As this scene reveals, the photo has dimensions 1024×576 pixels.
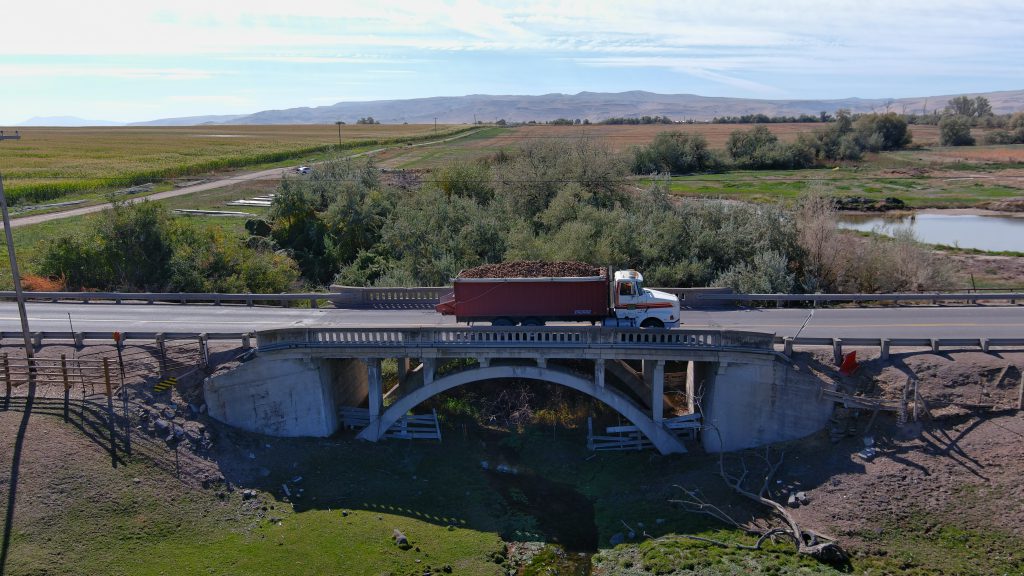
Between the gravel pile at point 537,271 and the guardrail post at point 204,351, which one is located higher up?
the gravel pile at point 537,271

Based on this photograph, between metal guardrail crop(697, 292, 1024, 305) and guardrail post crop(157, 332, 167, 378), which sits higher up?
metal guardrail crop(697, 292, 1024, 305)

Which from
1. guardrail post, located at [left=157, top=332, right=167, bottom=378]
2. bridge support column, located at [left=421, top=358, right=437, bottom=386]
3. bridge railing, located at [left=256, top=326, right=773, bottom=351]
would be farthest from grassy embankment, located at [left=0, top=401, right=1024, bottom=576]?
bridge railing, located at [left=256, top=326, right=773, bottom=351]

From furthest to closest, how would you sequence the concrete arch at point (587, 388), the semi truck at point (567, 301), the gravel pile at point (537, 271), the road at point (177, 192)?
1. the road at point (177, 192)
2. the gravel pile at point (537, 271)
3. the concrete arch at point (587, 388)
4. the semi truck at point (567, 301)

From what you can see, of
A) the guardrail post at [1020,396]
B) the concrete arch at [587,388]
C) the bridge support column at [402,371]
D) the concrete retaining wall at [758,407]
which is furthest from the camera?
the bridge support column at [402,371]

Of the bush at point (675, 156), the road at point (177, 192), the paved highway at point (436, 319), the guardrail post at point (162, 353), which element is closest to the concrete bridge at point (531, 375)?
the guardrail post at point (162, 353)

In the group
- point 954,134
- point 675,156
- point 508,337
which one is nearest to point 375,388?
point 508,337

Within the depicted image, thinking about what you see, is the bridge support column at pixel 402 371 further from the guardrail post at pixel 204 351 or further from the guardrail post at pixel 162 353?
the guardrail post at pixel 162 353

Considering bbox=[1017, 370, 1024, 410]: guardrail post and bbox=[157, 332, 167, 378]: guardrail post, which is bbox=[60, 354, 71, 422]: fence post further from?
bbox=[1017, 370, 1024, 410]: guardrail post
